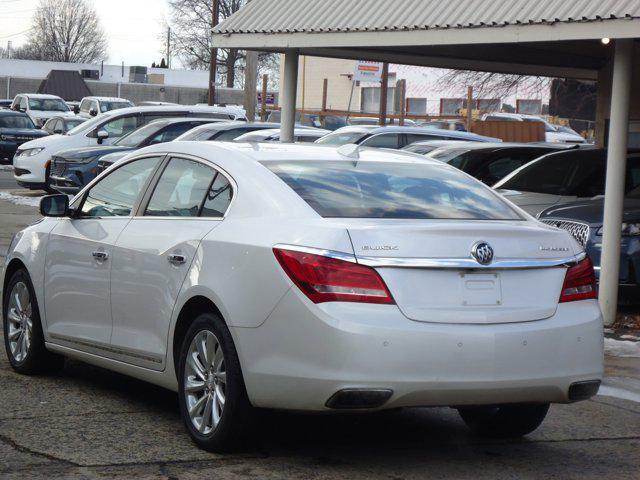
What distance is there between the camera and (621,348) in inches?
405

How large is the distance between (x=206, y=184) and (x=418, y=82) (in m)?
57.3

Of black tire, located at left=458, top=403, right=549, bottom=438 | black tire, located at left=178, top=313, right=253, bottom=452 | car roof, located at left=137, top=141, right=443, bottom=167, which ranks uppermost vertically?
car roof, located at left=137, top=141, right=443, bottom=167

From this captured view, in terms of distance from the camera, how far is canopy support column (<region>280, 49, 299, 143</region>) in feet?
51.9

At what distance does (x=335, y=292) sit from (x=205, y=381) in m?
1.01

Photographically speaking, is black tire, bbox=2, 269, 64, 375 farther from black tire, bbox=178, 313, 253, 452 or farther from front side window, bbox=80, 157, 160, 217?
black tire, bbox=178, 313, 253, 452

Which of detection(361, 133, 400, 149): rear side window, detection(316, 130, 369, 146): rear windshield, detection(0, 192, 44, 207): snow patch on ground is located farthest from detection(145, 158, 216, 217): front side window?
detection(0, 192, 44, 207): snow patch on ground

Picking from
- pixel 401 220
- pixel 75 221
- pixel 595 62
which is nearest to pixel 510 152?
pixel 595 62

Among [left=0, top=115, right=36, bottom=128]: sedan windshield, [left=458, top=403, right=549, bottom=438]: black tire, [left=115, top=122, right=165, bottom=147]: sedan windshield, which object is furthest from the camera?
[left=0, top=115, right=36, bottom=128]: sedan windshield

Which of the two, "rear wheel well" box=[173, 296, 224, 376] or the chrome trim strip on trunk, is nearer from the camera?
the chrome trim strip on trunk

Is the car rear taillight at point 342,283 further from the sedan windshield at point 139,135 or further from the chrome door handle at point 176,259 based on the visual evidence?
the sedan windshield at point 139,135

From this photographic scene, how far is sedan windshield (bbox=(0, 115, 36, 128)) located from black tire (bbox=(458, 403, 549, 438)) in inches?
1208

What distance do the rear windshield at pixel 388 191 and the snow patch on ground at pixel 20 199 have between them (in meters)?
18.1

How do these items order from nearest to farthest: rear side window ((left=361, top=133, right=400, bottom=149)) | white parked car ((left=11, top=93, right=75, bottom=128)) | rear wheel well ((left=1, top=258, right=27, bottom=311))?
rear wheel well ((left=1, top=258, right=27, bottom=311)), rear side window ((left=361, top=133, right=400, bottom=149)), white parked car ((left=11, top=93, right=75, bottom=128))

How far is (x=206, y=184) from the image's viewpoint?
6598mm
